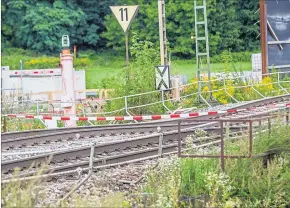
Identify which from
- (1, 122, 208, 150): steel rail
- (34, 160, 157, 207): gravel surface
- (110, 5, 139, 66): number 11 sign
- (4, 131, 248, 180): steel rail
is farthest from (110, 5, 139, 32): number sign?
(34, 160, 157, 207): gravel surface

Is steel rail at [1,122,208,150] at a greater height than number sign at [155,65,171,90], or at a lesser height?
lesser

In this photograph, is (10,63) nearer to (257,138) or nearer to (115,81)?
(115,81)

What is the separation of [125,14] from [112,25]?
155 ft

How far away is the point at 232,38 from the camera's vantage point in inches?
2633

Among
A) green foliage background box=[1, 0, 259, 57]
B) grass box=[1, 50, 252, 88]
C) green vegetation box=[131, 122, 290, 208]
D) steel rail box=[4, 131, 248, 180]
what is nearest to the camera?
green vegetation box=[131, 122, 290, 208]

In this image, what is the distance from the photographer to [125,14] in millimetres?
22047

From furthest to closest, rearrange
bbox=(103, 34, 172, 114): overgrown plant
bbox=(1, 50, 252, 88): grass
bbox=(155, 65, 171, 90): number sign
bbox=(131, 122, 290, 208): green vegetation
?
bbox=(1, 50, 252, 88): grass, bbox=(155, 65, 171, 90): number sign, bbox=(103, 34, 172, 114): overgrown plant, bbox=(131, 122, 290, 208): green vegetation

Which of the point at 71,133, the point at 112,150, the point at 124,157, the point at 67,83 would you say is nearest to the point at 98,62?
the point at 67,83

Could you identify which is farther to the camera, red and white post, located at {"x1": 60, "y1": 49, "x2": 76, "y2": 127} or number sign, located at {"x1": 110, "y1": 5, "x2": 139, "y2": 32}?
number sign, located at {"x1": 110, "y1": 5, "x2": 139, "y2": 32}

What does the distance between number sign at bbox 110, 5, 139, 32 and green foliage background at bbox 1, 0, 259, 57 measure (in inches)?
1686

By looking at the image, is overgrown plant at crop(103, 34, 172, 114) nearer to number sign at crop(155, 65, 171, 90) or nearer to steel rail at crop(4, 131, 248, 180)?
number sign at crop(155, 65, 171, 90)

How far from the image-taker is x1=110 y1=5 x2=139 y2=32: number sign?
2194cm

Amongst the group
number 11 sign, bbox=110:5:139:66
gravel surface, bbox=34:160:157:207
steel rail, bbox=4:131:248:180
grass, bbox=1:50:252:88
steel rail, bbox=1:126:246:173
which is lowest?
gravel surface, bbox=34:160:157:207

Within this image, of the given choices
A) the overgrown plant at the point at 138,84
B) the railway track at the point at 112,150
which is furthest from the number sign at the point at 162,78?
the railway track at the point at 112,150
